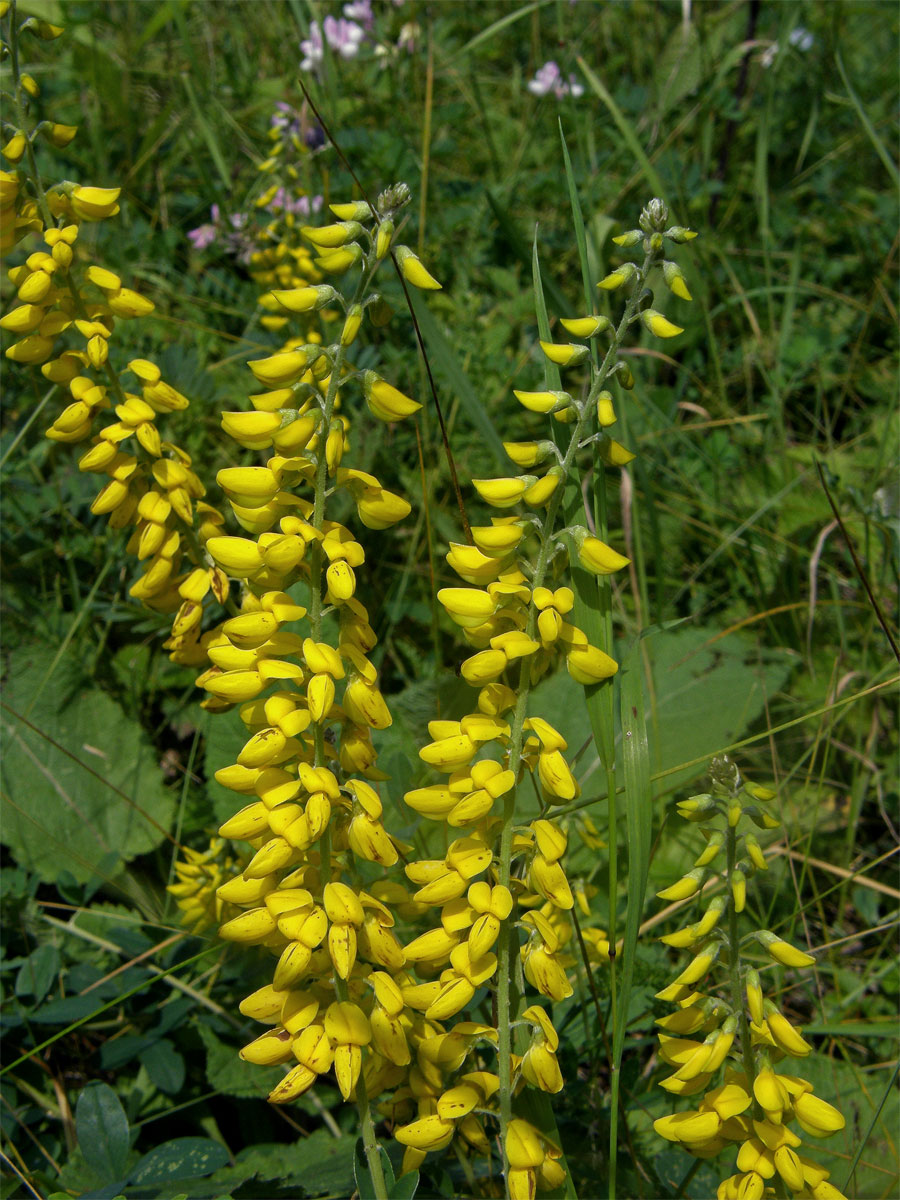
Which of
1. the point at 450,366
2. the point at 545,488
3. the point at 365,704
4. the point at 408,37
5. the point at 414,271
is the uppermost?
the point at 408,37

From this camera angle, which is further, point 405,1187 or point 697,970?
point 405,1187

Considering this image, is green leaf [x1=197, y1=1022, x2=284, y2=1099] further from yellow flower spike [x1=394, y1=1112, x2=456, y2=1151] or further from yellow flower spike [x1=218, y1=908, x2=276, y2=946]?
yellow flower spike [x1=218, y1=908, x2=276, y2=946]

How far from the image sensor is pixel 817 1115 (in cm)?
136

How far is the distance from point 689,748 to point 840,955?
65 centimetres

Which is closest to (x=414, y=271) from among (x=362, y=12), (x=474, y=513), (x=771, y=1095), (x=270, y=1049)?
(x=270, y=1049)

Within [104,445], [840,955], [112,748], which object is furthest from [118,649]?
[840,955]

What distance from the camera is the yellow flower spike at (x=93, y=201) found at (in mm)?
1852

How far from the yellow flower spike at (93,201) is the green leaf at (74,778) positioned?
4.58ft

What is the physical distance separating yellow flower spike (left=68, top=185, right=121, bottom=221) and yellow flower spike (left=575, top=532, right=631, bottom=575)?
1.10 m

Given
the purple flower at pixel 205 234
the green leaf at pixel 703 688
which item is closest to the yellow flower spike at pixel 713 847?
the green leaf at pixel 703 688

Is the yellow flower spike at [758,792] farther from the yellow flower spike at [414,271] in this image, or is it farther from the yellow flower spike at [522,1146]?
the yellow flower spike at [414,271]

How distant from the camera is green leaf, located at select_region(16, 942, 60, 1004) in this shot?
2.16 m

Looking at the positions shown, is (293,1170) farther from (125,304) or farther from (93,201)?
(93,201)

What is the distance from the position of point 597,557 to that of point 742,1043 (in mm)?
676
